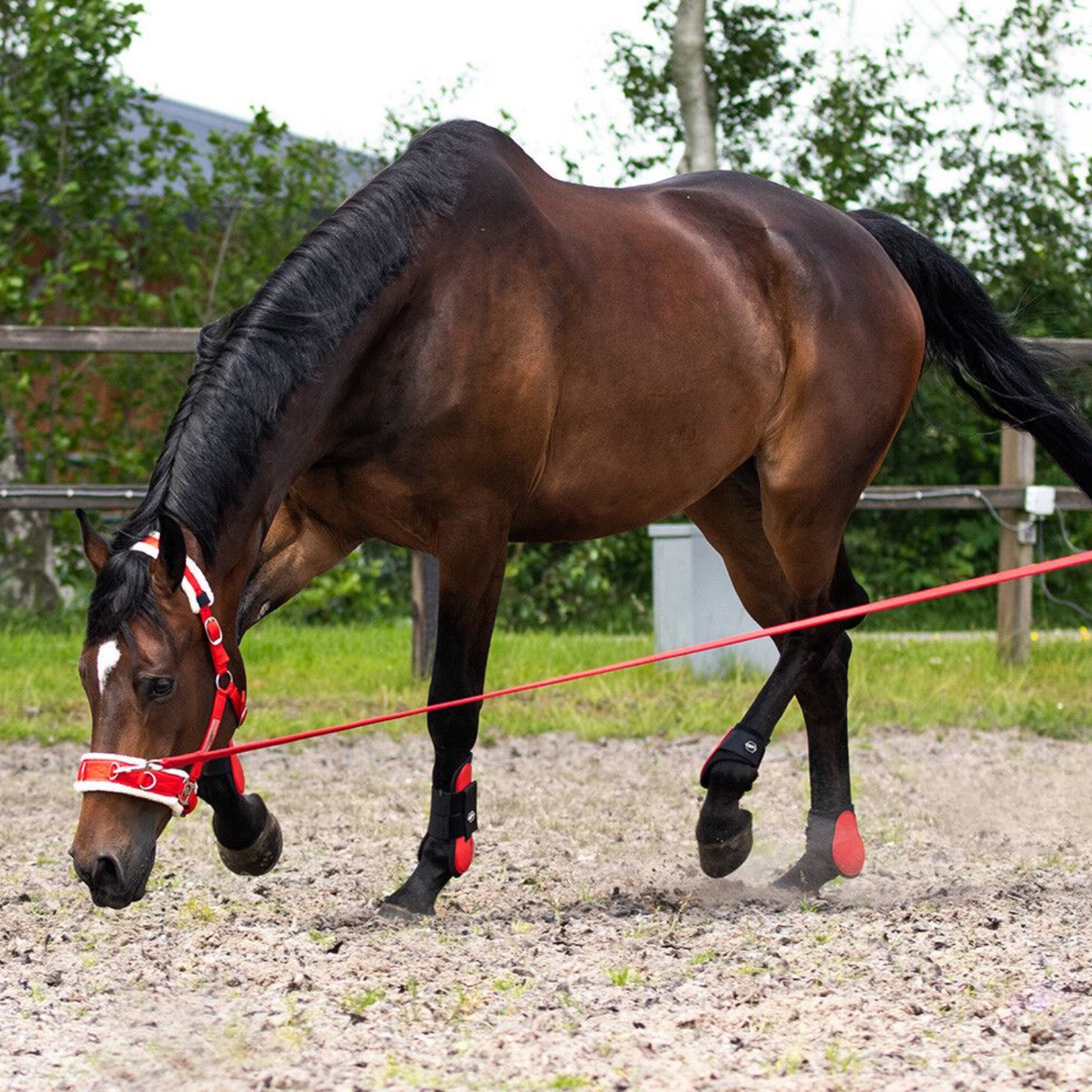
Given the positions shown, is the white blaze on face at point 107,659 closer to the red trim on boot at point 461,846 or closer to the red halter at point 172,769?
the red halter at point 172,769

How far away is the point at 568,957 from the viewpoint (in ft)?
10.4

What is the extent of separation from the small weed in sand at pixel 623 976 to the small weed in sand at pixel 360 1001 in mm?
453

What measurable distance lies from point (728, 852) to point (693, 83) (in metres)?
5.91

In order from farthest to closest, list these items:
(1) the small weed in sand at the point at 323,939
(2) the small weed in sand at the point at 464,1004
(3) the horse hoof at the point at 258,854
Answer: (3) the horse hoof at the point at 258,854, (1) the small weed in sand at the point at 323,939, (2) the small weed in sand at the point at 464,1004

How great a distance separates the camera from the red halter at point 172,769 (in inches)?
114

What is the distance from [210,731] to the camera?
3.11m

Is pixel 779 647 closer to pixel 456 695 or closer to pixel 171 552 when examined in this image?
pixel 456 695

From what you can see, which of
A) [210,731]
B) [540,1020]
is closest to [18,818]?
[210,731]

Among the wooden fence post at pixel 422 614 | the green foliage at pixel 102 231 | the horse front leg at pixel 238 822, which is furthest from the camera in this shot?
the green foliage at pixel 102 231

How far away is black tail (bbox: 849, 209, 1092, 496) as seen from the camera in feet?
15.2

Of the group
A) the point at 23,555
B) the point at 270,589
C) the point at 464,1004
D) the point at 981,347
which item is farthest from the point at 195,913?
the point at 23,555

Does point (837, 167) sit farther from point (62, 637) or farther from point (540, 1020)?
point (540, 1020)

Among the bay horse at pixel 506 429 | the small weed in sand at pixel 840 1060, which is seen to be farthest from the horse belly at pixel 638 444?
the small weed in sand at pixel 840 1060

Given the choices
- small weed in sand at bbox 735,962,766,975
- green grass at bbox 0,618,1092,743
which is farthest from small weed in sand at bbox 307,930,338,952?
green grass at bbox 0,618,1092,743
